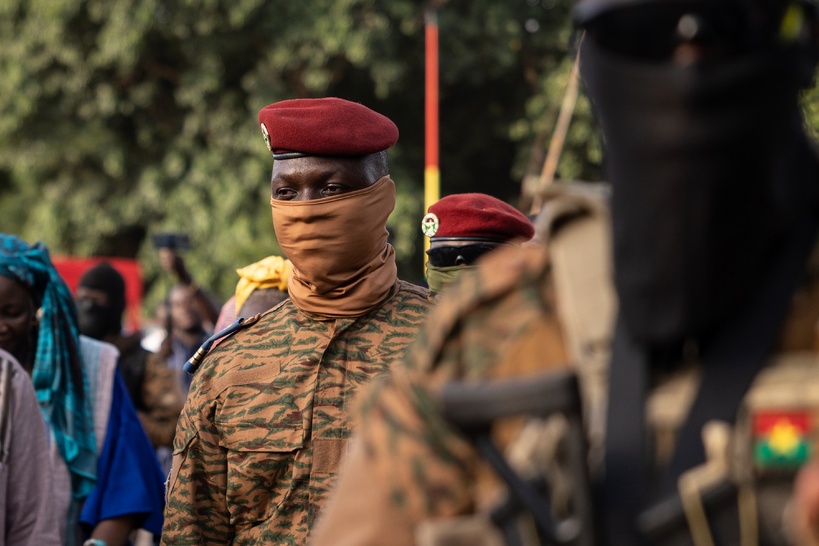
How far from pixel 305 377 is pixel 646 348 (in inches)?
85.6

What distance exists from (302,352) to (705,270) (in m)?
2.27

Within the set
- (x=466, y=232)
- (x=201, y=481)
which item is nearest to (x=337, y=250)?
(x=201, y=481)

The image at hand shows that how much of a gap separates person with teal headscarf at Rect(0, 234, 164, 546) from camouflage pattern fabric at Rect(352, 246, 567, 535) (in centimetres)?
324

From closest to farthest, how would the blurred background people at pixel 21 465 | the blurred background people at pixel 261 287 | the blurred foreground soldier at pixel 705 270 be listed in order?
the blurred foreground soldier at pixel 705 270, the blurred background people at pixel 21 465, the blurred background people at pixel 261 287

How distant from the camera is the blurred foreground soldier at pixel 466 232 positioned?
5.09m

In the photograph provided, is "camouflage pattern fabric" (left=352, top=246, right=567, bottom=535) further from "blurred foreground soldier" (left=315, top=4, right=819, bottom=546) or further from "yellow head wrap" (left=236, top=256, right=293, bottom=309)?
"yellow head wrap" (left=236, top=256, right=293, bottom=309)

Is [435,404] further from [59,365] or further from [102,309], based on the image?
[102,309]

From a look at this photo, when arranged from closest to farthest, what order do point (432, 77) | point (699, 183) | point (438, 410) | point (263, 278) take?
1. point (699, 183)
2. point (438, 410)
3. point (263, 278)
4. point (432, 77)

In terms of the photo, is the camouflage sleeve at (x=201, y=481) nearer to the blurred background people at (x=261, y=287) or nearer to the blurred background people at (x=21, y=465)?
the blurred background people at (x=21, y=465)

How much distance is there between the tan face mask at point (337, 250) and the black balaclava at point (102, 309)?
11.0ft

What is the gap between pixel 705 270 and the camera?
1.87 meters

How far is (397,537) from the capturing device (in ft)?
6.84

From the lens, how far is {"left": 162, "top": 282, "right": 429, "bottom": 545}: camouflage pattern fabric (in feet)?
12.6

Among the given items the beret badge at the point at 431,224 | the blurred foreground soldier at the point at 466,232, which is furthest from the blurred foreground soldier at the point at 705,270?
the beret badge at the point at 431,224
